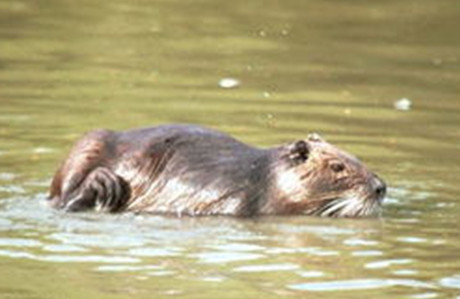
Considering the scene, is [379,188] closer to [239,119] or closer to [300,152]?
[300,152]

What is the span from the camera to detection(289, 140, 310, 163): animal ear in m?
11.6

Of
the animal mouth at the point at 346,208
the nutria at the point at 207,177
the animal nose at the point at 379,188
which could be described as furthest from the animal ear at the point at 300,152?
the animal nose at the point at 379,188

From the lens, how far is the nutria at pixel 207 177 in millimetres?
11312

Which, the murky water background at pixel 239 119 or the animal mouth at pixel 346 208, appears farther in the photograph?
the animal mouth at pixel 346 208

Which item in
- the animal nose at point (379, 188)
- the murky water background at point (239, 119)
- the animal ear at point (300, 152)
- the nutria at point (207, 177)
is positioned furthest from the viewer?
the animal ear at point (300, 152)

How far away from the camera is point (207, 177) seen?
11367 mm

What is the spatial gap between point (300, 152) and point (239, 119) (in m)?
3.25

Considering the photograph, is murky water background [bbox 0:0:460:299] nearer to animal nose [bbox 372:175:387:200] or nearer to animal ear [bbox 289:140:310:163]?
animal nose [bbox 372:175:387:200]

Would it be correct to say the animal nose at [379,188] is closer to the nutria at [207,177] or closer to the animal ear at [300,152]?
the nutria at [207,177]

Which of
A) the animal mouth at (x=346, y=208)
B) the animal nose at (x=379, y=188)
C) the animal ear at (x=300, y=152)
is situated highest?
the animal ear at (x=300, y=152)

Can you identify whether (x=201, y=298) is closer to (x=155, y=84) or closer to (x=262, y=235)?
(x=262, y=235)

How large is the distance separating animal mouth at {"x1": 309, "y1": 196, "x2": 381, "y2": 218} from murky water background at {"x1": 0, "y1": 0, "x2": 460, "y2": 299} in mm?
161

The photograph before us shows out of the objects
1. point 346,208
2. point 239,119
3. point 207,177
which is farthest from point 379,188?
point 239,119

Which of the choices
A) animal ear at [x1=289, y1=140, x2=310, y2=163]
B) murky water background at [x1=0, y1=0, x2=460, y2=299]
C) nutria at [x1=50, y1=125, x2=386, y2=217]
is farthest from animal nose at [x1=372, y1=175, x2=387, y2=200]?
animal ear at [x1=289, y1=140, x2=310, y2=163]
